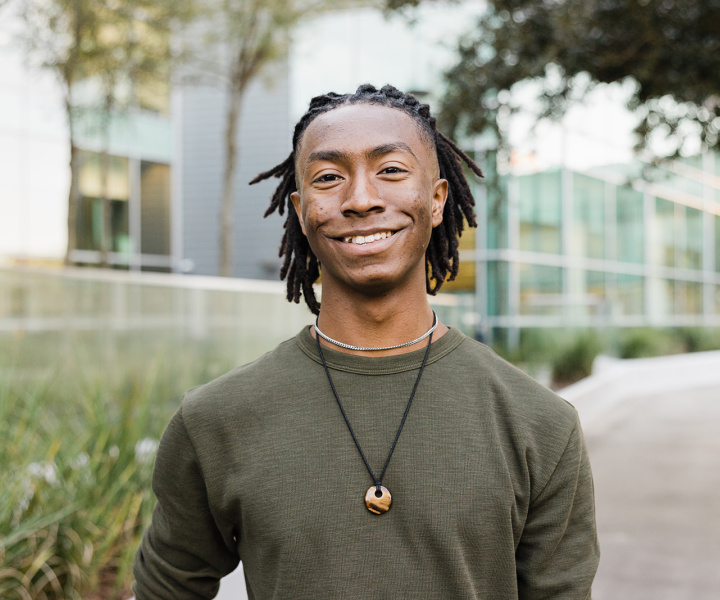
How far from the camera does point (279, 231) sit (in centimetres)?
1916

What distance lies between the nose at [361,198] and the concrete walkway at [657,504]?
161 inches

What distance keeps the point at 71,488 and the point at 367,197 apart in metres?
3.01

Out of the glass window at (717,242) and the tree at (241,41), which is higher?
the tree at (241,41)

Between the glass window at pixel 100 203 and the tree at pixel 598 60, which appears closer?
the tree at pixel 598 60

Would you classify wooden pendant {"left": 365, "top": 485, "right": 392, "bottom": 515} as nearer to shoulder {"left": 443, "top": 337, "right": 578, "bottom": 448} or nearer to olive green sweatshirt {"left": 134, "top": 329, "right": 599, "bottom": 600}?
olive green sweatshirt {"left": 134, "top": 329, "right": 599, "bottom": 600}

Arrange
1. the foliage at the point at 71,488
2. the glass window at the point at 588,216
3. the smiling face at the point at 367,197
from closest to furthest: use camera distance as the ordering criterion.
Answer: the smiling face at the point at 367,197 → the foliage at the point at 71,488 → the glass window at the point at 588,216

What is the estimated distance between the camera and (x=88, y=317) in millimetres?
6594

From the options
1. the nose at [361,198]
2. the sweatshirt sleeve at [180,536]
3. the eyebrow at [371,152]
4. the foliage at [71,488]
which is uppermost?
the eyebrow at [371,152]

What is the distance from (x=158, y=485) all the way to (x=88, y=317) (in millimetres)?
5104

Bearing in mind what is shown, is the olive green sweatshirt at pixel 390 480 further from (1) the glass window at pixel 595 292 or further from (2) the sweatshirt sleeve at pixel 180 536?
(1) the glass window at pixel 595 292

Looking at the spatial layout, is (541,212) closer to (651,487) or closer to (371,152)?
(651,487)

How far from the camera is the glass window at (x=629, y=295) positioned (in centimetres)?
2103

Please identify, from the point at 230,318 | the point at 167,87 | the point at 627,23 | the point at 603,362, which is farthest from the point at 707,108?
the point at 167,87

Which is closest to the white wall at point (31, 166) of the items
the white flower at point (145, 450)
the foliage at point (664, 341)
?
the white flower at point (145, 450)
